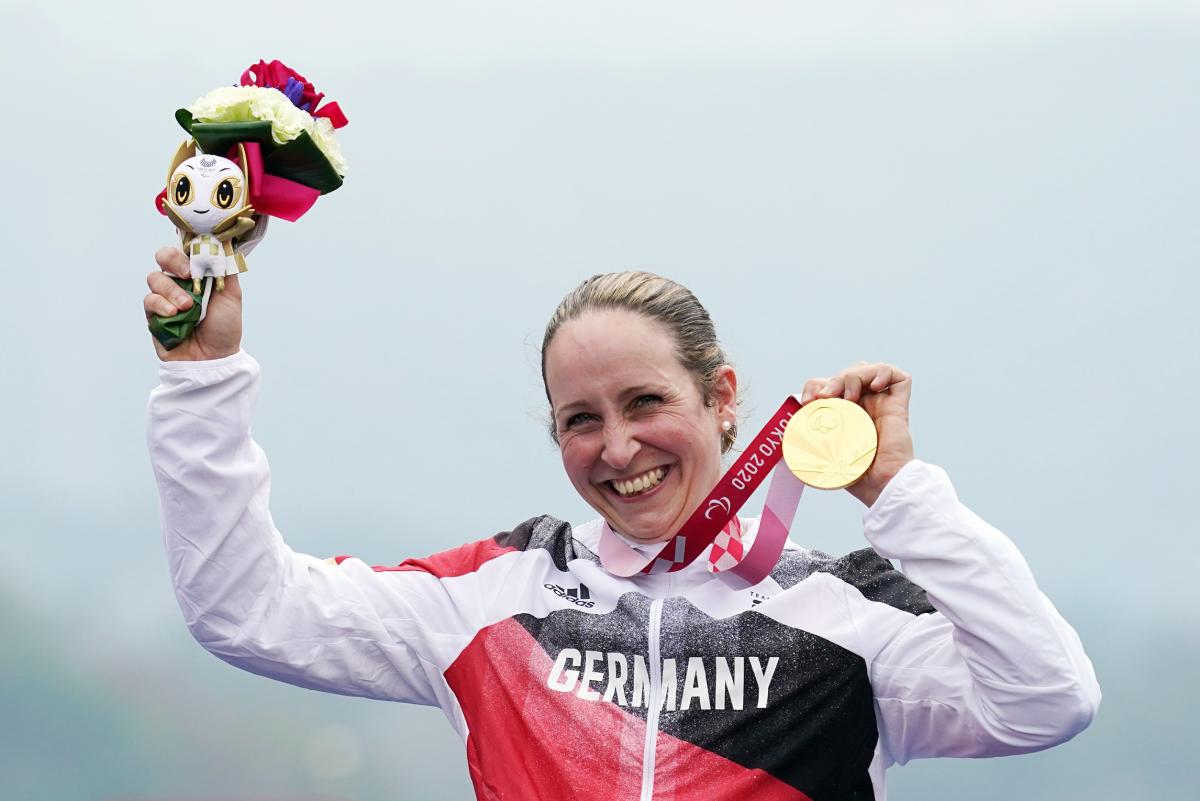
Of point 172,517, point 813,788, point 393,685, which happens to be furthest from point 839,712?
point 172,517

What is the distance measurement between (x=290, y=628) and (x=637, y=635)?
0.51m

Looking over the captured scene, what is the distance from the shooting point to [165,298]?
6.29ft

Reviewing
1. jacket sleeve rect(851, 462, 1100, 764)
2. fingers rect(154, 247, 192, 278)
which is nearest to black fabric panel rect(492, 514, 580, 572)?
jacket sleeve rect(851, 462, 1100, 764)

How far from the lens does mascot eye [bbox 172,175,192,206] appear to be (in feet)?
6.22

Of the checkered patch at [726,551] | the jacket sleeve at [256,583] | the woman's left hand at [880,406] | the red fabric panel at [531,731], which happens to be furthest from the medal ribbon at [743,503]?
the jacket sleeve at [256,583]

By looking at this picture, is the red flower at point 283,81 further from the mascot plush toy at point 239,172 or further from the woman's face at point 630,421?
the woman's face at point 630,421

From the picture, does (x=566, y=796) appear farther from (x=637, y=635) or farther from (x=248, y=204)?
(x=248, y=204)

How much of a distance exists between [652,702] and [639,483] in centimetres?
33

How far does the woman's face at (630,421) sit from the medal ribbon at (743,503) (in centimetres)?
7

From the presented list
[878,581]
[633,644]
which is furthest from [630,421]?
[878,581]

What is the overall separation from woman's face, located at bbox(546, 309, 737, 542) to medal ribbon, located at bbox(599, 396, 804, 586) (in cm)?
7

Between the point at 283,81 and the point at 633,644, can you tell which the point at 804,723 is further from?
the point at 283,81

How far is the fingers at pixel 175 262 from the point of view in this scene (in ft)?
6.30

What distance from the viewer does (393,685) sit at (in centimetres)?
217
